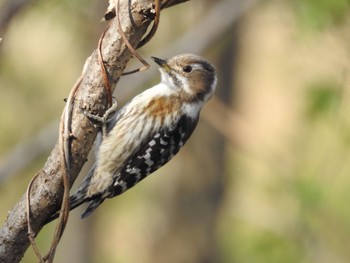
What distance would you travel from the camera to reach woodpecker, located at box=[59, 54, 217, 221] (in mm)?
5203

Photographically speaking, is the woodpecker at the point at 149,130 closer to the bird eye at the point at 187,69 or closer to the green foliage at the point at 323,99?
the bird eye at the point at 187,69

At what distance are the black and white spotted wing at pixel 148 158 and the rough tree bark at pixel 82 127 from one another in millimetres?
1375

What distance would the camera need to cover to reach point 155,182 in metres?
12.6

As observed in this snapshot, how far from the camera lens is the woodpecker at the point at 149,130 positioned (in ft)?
17.1

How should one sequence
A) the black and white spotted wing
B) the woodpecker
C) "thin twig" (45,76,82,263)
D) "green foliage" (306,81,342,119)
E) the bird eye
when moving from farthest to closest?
"green foliage" (306,81,342,119) → the bird eye → the black and white spotted wing → the woodpecker → "thin twig" (45,76,82,263)

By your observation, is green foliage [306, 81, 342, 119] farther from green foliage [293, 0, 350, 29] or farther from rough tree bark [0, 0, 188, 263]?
rough tree bark [0, 0, 188, 263]

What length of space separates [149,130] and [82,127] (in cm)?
159

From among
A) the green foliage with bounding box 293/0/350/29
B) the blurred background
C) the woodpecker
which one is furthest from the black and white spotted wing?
the green foliage with bounding box 293/0/350/29

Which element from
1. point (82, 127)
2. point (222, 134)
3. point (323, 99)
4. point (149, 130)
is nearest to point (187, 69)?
point (149, 130)

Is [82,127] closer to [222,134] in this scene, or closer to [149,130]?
[149,130]

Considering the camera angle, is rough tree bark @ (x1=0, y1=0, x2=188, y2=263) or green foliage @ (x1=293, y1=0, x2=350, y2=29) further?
green foliage @ (x1=293, y1=0, x2=350, y2=29)

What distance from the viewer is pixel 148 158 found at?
5332 mm

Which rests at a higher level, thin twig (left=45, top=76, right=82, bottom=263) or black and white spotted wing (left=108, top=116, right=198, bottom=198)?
thin twig (left=45, top=76, right=82, bottom=263)

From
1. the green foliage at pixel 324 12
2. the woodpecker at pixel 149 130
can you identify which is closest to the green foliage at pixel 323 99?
the green foliage at pixel 324 12
